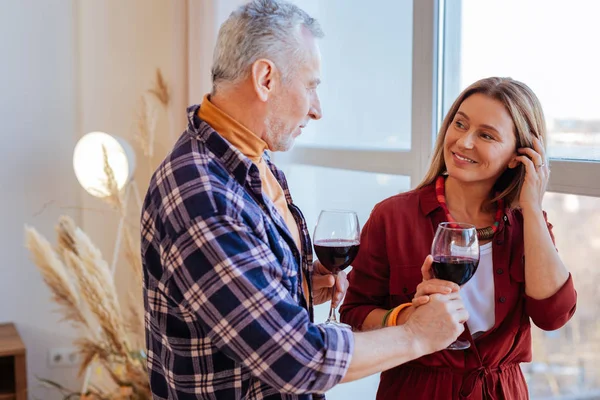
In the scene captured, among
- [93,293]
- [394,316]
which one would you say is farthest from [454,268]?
[93,293]

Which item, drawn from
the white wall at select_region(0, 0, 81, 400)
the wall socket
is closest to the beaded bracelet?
the white wall at select_region(0, 0, 81, 400)

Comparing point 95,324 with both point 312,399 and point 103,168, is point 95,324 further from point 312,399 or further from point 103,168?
point 312,399

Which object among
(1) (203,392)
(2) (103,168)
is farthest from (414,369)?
(2) (103,168)

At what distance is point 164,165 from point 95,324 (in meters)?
2.75

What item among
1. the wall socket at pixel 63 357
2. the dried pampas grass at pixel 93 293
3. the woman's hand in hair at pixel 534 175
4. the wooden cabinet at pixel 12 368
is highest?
the woman's hand in hair at pixel 534 175

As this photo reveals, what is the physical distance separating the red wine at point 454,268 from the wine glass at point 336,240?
0.63ft

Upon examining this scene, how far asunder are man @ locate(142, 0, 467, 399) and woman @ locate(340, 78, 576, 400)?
23 centimetres

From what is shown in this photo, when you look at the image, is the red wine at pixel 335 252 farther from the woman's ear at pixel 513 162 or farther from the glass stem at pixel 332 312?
the woman's ear at pixel 513 162

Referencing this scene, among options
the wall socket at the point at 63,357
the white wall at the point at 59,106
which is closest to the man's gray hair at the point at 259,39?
the white wall at the point at 59,106

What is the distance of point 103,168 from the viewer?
3279 mm

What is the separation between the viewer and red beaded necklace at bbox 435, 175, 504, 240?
1.63 meters

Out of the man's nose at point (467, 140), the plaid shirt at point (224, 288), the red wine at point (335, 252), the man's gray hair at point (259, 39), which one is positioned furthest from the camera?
the man's nose at point (467, 140)

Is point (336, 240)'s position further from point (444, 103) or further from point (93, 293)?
point (93, 293)

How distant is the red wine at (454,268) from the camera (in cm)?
138
